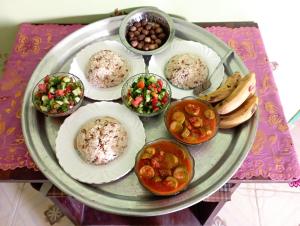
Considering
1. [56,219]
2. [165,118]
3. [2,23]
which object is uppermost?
[2,23]

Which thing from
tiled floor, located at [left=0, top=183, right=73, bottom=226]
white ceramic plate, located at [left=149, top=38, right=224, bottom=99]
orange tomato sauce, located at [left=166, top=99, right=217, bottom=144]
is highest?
white ceramic plate, located at [left=149, top=38, right=224, bottom=99]

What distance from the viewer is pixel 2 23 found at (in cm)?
159

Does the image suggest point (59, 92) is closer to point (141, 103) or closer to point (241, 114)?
point (141, 103)

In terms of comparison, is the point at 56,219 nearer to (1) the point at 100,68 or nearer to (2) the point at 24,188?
(2) the point at 24,188

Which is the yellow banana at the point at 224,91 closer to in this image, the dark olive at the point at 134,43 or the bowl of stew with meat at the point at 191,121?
the bowl of stew with meat at the point at 191,121

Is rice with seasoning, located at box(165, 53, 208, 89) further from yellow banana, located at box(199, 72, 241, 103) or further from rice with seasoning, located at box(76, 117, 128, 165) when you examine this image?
rice with seasoning, located at box(76, 117, 128, 165)

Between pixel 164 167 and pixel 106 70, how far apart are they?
0.47 meters

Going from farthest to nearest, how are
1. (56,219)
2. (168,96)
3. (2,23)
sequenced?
(56,219), (2,23), (168,96)

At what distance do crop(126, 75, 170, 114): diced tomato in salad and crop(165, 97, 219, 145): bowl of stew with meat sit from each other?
5 cm

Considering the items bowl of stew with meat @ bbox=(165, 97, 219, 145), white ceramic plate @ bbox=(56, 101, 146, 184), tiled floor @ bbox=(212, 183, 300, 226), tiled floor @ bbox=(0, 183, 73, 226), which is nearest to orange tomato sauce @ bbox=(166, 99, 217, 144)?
bowl of stew with meat @ bbox=(165, 97, 219, 145)

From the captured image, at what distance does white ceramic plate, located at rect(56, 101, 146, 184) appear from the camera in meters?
1.16

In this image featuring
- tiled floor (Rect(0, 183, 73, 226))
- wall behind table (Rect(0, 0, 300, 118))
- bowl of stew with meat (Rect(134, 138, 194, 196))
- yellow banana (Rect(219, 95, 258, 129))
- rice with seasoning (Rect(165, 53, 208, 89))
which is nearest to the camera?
bowl of stew with meat (Rect(134, 138, 194, 196))

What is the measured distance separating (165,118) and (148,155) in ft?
0.54

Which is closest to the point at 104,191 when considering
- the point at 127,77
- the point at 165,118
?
the point at 165,118
